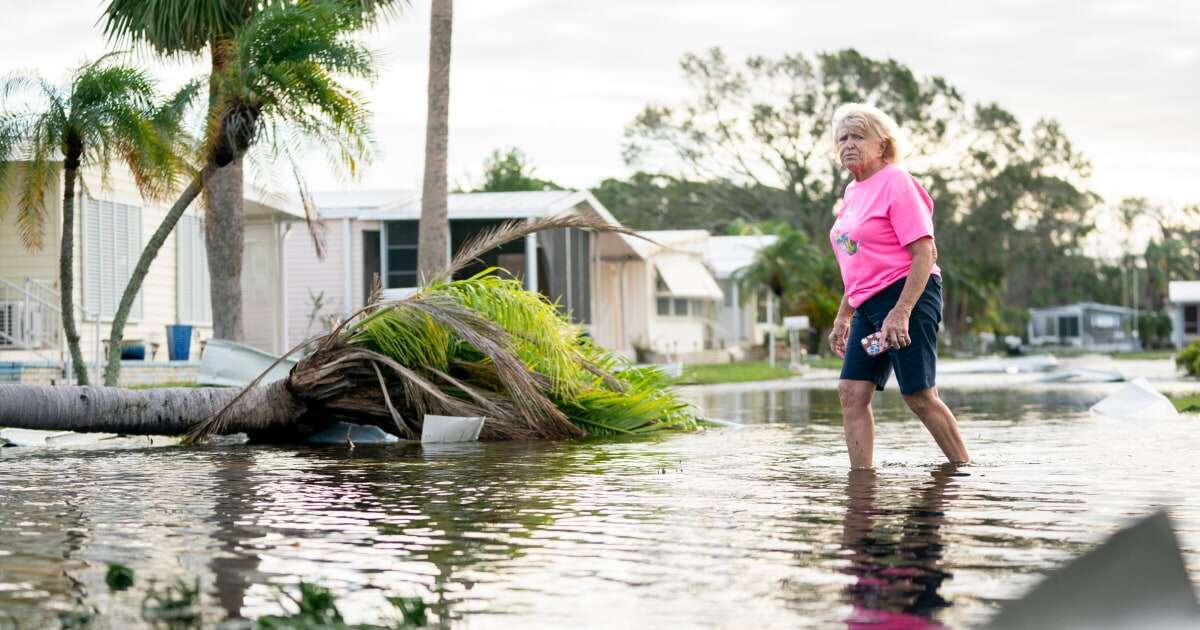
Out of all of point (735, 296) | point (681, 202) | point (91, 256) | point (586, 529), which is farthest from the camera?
point (681, 202)

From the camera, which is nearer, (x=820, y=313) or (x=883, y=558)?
(x=883, y=558)

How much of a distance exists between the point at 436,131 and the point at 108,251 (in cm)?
625

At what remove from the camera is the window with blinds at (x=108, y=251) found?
22.1m

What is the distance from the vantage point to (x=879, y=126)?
24.6 feet

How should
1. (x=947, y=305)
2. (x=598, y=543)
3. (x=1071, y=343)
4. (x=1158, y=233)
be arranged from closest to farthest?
(x=598, y=543), (x=947, y=305), (x=1071, y=343), (x=1158, y=233)

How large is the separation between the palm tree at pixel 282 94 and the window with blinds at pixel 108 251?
7454 mm

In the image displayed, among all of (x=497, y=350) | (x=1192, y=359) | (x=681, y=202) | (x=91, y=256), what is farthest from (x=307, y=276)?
(x=681, y=202)

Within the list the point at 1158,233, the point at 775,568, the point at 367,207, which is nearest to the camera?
the point at 775,568

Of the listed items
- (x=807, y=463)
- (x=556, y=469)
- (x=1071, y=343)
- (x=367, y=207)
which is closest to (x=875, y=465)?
(x=807, y=463)

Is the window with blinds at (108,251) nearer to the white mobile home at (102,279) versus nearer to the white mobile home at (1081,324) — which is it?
the white mobile home at (102,279)

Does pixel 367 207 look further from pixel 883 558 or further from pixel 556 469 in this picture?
pixel 883 558

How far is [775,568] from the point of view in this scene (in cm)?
447

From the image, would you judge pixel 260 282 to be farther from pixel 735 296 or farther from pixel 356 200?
pixel 735 296

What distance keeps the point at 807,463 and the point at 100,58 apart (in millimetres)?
8566
